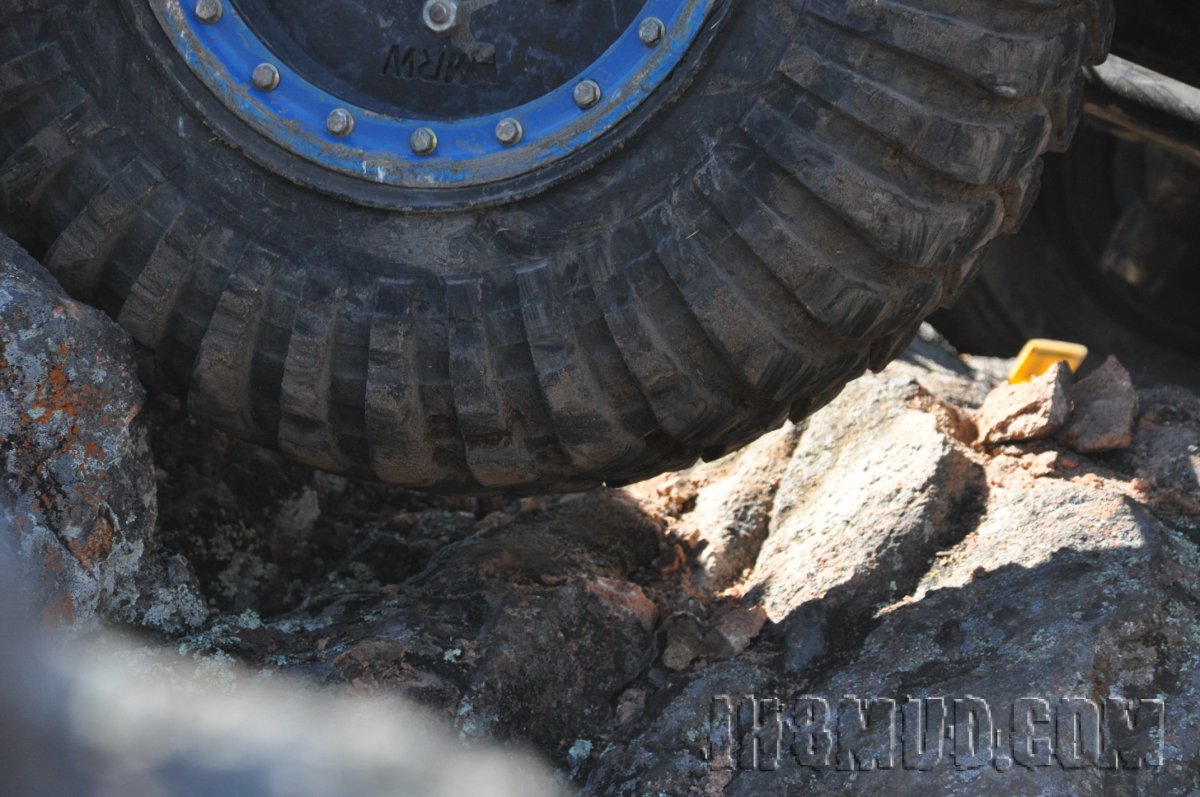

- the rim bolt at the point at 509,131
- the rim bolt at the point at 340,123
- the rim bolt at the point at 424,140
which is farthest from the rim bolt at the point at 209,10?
the rim bolt at the point at 509,131

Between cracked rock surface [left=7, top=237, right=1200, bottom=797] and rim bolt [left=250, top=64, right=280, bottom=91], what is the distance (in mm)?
404

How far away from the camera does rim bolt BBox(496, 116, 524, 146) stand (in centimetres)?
190

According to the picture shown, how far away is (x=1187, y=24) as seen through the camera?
2.82 meters

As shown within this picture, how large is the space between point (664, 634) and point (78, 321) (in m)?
0.96

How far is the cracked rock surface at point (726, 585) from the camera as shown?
5.91 feet

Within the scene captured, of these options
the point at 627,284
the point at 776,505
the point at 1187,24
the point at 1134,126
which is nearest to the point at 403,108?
the point at 627,284

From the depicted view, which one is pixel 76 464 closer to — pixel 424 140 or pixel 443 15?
pixel 424 140

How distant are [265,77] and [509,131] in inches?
13.8

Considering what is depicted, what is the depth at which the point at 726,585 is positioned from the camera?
2.33 metres

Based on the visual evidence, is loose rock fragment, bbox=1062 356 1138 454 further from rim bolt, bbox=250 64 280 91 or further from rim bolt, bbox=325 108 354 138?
rim bolt, bbox=250 64 280 91

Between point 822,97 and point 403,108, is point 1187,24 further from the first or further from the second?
point 403,108

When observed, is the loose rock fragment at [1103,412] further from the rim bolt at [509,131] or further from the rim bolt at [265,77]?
the rim bolt at [265,77]

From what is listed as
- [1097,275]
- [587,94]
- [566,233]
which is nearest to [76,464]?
[566,233]

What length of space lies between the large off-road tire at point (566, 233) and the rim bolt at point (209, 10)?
2 centimetres
